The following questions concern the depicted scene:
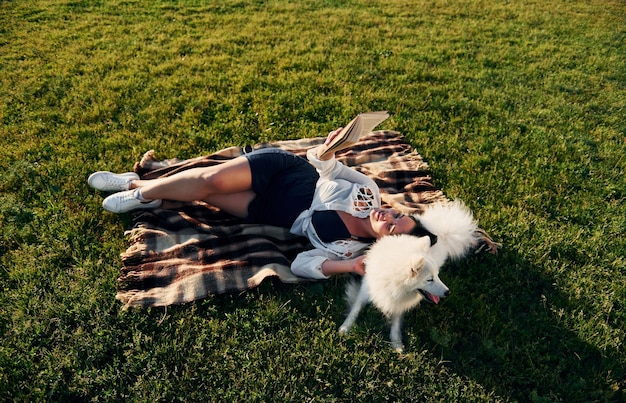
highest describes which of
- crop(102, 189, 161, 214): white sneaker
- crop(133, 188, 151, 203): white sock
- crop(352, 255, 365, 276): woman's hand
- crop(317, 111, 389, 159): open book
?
crop(317, 111, 389, 159): open book

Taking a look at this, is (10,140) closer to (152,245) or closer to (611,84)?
(152,245)

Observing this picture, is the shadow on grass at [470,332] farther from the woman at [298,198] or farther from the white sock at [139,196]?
the white sock at [139,196]

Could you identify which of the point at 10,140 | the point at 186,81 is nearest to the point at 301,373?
the point at 10,140

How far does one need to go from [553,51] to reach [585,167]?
5.23m

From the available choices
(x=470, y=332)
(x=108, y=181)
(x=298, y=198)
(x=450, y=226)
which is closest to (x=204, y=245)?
(x=298, y=198)

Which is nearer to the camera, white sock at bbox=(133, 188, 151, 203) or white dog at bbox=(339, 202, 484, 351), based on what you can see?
white dog at bbox=(339, 202, 484, 351)

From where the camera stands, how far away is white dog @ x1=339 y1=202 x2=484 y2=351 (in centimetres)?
343

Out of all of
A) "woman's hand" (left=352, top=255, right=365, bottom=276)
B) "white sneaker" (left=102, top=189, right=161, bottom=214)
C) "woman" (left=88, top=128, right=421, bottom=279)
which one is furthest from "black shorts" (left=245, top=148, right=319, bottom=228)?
"white sneaker" (left=102, top=189, right=161, bottom=214)

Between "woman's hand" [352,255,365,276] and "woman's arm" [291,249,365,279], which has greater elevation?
"woman's hand" [352,255,365,276]

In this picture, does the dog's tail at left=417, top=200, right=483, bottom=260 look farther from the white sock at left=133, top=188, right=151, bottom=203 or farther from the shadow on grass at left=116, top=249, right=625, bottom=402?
the white sock at left=133, top=188, right=151, bottom=203

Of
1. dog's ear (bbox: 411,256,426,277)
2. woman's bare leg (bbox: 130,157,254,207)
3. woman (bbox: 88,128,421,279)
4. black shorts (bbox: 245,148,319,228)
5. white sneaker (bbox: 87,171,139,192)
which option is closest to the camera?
dog's ear (bbox: 411,256,426,277)

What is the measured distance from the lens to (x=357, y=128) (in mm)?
3859

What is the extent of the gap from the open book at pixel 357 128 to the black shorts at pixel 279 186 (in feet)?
1.77

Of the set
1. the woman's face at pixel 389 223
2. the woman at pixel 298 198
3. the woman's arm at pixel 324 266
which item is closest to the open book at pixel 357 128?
the woman at pixel 298 198
